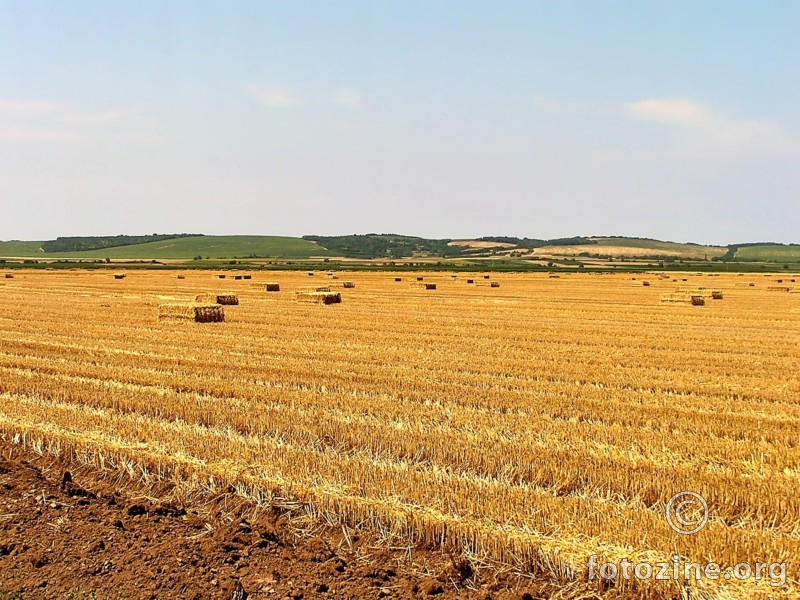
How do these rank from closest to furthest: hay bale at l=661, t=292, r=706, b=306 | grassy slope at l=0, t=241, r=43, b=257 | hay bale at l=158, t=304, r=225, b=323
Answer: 1. hay bale at l=158, t=304, r=225, b=323
2. hay bale at l=661, t=292, r=706, b=306
3. grassy slope at l=0, t=241, r=43, b=257

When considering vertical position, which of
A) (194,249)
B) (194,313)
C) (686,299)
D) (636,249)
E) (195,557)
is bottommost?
(686,299)

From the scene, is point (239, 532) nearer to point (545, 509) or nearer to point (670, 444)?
point (545, 509)

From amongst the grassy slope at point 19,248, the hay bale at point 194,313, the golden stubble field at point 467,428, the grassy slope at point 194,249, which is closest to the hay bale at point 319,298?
the hay bale at point 194,313

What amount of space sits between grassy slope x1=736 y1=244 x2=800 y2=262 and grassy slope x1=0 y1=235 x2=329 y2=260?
100 meters

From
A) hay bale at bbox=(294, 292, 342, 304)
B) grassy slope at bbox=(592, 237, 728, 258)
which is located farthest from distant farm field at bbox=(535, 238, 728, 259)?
hay bale at bbox=(294, 292, 342, 304)

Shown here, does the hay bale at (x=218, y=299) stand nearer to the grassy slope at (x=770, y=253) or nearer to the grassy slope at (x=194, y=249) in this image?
the grassy slope at (x=194, y=249)

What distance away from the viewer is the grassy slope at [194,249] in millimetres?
161000

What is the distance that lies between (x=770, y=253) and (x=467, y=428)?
602ft

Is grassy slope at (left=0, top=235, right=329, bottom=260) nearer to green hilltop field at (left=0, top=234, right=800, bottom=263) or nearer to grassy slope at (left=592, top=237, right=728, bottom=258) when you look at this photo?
green hilltop field at (left=0, top=234, right=800, bottom=263)

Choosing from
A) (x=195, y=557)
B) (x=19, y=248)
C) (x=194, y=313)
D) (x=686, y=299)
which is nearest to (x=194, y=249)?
(x=19, y=248)

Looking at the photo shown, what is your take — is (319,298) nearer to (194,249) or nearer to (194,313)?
(194,313)

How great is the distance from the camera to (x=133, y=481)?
6711 mm

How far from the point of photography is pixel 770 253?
558 ft

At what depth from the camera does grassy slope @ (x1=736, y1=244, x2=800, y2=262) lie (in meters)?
159
